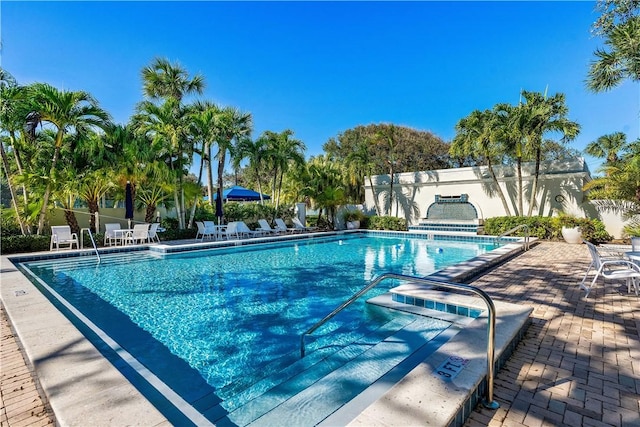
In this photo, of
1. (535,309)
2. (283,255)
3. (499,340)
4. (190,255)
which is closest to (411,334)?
(499,340)

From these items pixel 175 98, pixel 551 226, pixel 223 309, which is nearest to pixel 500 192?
pixel 551 226

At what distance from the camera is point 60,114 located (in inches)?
438

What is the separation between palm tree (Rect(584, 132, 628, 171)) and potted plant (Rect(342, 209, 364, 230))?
19549 mm

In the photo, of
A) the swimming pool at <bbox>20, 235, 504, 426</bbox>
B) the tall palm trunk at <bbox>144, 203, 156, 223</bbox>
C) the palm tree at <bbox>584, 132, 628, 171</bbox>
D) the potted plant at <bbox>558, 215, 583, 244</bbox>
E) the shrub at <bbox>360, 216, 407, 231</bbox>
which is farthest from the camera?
the palm tree at <bbox>584, 132, 628, 171</bbox>

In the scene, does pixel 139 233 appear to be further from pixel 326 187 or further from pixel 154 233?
pixel 326 187

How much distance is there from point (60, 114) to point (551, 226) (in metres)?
20.1

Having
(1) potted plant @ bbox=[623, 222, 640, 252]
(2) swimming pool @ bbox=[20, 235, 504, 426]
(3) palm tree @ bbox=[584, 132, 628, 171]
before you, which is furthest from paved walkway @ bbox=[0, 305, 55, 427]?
(3) palm tree @ bbox=[584, 132, 628, 171]

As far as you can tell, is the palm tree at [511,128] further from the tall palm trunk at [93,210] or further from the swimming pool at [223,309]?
the tall palm trunk at [93,210]

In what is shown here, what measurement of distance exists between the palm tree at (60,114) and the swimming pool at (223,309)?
4.46m

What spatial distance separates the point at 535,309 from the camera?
186 inches

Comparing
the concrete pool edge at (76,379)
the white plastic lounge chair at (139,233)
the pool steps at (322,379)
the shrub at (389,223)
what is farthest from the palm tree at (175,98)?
the pool steps at (322,379)

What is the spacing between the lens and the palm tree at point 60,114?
35.2 feet

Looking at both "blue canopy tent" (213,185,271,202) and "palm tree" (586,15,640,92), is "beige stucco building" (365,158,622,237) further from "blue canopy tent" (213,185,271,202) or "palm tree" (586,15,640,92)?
"blue canopy tent" (213,185,271,202)

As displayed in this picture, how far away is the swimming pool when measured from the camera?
3580mm
